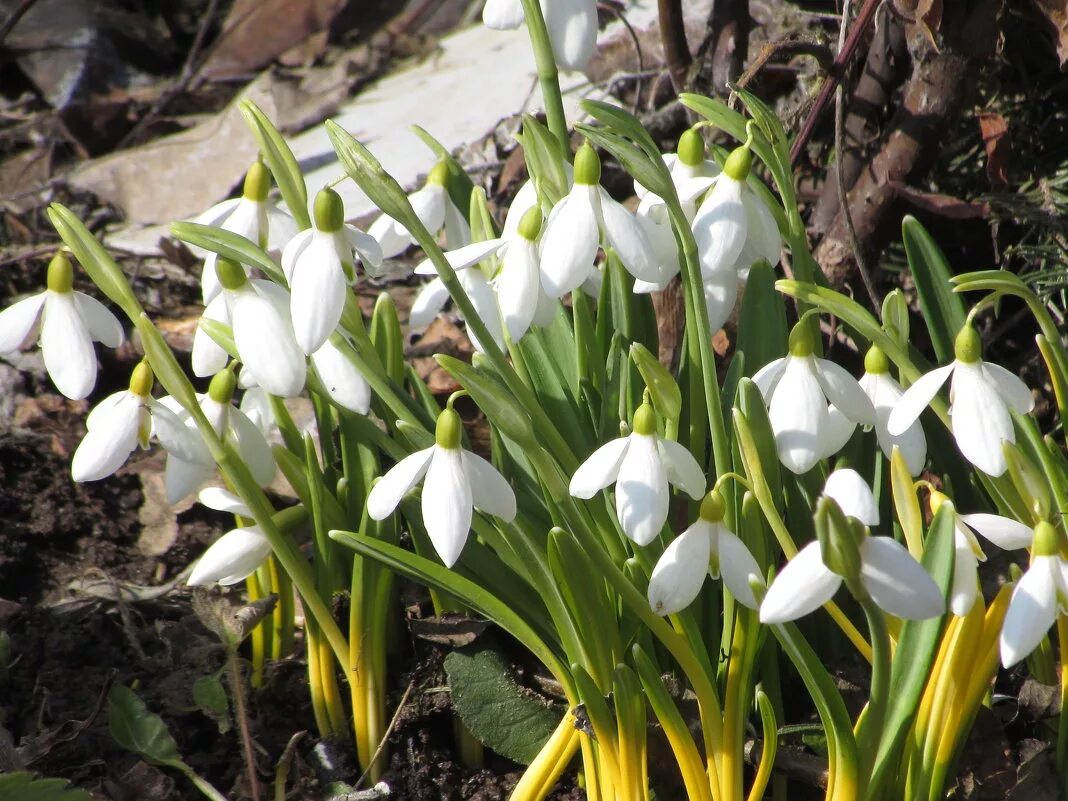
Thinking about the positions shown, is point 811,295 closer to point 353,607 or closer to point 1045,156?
point 353,607

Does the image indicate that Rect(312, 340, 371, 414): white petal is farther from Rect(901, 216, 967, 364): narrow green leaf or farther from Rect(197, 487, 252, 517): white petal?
Rect(901, 216, 967, 364): narrow green leaf

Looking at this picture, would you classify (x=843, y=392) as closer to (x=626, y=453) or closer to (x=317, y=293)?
(x=626, y=453)

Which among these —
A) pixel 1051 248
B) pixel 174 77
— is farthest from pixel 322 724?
pixel 174 77

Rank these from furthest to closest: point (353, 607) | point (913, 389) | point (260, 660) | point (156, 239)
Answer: point (156, 239), point (260, 660), point (353, 607), point (913, 389)

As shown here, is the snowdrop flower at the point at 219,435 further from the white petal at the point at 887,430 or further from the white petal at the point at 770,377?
the white petal at the point at 887,430

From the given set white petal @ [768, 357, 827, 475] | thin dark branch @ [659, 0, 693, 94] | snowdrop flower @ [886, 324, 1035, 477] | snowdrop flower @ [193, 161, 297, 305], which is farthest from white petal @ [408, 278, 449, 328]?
thin dark branch @ [659, 0, 693, 94]

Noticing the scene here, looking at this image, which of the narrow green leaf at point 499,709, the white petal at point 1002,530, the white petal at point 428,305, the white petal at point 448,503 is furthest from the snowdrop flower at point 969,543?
the white petal at point 428,305

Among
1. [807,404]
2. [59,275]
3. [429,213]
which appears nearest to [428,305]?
[429,213]
